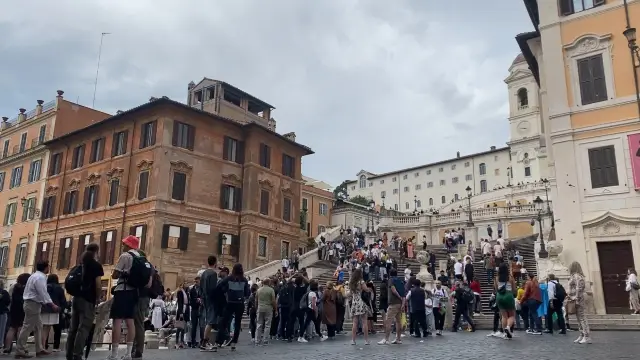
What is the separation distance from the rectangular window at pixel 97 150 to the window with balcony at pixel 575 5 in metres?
30.6

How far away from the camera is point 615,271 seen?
19.4m

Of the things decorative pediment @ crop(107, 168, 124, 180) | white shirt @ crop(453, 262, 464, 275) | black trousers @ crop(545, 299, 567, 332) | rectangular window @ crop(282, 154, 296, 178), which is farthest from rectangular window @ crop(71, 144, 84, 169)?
black trousers @ crop(545, 299, 567, 332)

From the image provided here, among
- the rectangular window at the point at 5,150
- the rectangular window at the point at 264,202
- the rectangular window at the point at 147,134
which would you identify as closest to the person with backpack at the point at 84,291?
the rectangular window at the point at 147,134

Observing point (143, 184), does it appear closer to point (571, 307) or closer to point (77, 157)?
point (77, 157)

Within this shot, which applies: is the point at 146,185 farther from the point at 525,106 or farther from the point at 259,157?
the point at 525,106

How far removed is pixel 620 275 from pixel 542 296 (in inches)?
265

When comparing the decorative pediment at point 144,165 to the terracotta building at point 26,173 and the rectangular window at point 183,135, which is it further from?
the terracotta building at point 26,173

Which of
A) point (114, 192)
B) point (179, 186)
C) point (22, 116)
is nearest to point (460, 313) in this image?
point (179, 186)

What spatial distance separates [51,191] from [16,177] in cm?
675

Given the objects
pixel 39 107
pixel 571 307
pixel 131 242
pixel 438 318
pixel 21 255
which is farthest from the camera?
pixel 39 107

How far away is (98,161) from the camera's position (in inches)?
1469

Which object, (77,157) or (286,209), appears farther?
(286,209)

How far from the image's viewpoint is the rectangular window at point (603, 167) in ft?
66.4

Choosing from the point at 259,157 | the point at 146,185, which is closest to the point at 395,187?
the point at 259,157
